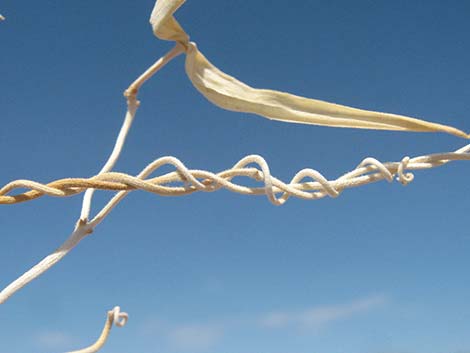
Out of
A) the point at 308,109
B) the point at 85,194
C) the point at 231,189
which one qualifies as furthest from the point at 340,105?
the point at 85,194

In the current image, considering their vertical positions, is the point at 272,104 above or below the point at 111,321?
above

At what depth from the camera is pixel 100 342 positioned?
519 millimetres

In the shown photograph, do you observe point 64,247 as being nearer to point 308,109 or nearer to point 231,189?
point 231,189

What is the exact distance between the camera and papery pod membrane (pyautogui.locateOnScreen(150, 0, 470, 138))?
532mm

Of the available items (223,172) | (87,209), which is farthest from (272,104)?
(87,209)

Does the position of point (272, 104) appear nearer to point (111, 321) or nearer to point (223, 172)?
point (223, 172)

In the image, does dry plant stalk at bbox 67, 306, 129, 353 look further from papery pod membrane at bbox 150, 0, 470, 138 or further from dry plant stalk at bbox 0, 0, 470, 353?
papery pod membrane at bbox 150, 0, 470, 138

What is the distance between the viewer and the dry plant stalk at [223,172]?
50 centimetres

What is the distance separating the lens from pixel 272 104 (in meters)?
0.54

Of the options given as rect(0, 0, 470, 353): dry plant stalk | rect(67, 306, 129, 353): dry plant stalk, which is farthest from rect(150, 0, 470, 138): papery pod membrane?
rect(67, 306, 129, 353): dry plant stalk

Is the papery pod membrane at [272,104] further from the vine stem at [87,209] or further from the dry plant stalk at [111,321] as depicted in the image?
the dry plant stalk at [111,321]

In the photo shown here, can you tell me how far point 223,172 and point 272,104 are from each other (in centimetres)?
8

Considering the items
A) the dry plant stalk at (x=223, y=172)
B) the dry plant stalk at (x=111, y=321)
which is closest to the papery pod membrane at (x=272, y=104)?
the dry plant stalk at (x=223, y=172)

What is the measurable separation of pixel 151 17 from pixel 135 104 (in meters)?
0.09
